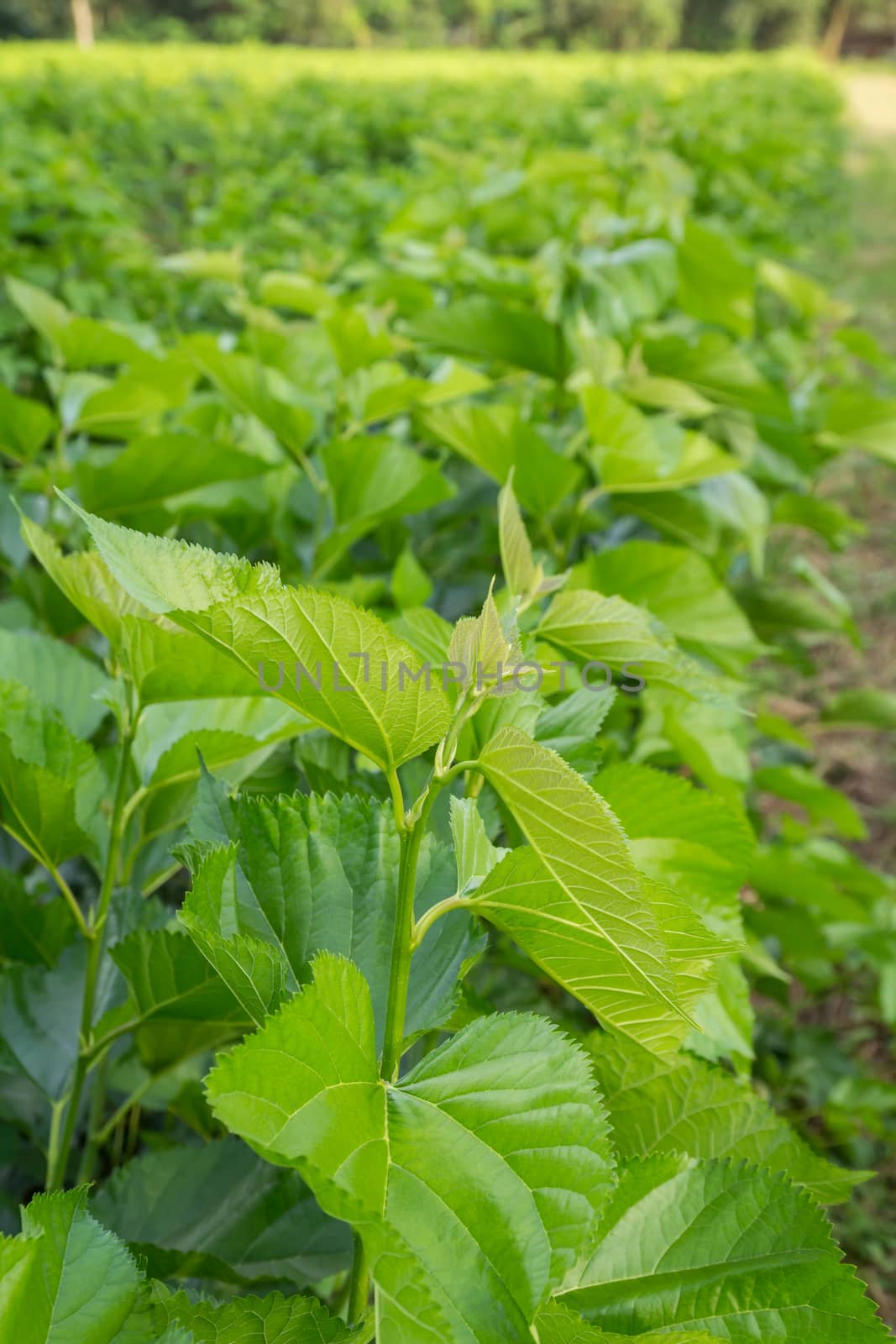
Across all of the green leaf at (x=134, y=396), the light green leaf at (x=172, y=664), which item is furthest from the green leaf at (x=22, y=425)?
the light green leaf at (x=172, y=664)

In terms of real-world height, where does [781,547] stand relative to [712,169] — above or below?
below

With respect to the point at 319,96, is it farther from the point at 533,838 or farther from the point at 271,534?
the point at 533,838

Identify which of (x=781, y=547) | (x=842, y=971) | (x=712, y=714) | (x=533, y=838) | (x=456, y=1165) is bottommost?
(x=842, y=971)

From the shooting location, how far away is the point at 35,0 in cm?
2922

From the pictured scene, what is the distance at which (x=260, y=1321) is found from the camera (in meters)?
0.55

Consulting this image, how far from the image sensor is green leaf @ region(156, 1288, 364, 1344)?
538 mm

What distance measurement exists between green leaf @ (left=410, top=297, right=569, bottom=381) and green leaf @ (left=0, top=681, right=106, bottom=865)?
0.95 metres

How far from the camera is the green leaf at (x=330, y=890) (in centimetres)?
62

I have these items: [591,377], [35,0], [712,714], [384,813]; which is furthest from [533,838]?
[35,0]

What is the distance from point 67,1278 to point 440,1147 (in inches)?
7.5

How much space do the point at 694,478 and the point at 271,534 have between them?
55cm

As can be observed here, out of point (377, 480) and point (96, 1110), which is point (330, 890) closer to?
point (96, 1110)

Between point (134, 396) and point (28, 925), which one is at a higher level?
point (134, 396)

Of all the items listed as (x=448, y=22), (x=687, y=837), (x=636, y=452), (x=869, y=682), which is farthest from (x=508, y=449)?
(x=448, y=22)
